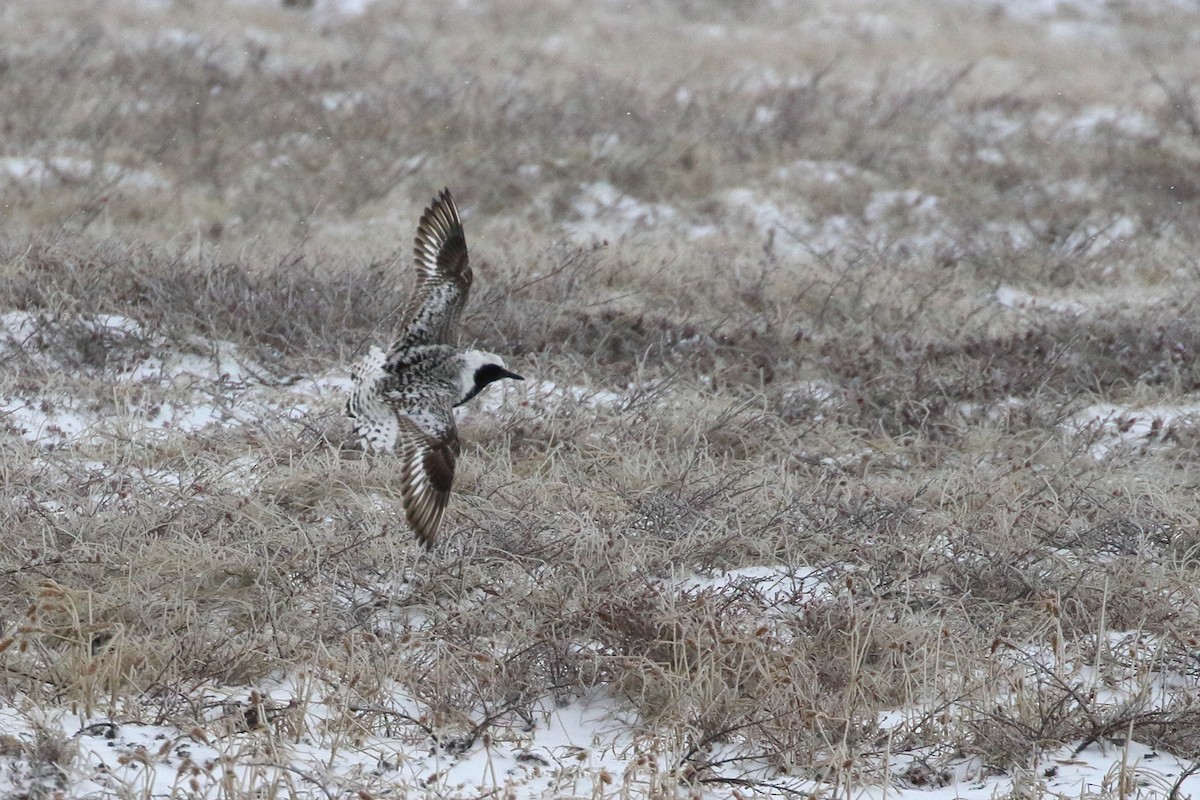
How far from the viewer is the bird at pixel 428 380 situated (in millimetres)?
4348

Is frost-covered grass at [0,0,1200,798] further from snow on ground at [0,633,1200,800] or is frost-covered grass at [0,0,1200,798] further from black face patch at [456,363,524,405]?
black face patch at [456,363,524,405]

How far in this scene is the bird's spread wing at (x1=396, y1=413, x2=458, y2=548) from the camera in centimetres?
414

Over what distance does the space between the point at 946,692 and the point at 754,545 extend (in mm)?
1119

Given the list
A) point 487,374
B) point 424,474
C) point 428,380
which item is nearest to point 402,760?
point 424,474

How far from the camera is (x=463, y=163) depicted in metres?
10.6

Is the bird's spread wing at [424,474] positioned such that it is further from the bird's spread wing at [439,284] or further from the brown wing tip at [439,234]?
the brown wing tip at [439,234]

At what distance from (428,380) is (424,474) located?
1.93 feet

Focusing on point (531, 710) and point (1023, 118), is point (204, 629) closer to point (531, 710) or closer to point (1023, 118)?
point (531, 710)

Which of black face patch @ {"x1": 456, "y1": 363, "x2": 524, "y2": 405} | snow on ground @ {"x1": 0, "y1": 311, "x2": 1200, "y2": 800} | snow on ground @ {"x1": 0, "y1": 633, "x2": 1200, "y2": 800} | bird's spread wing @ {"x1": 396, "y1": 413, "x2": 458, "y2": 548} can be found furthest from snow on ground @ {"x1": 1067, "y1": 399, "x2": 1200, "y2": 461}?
bird's spread wing @ {"x1": 396, "y1": 413, "x2": 458, "y2": 548}

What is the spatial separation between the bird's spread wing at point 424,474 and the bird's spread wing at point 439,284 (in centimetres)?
53

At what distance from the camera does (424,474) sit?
437cm

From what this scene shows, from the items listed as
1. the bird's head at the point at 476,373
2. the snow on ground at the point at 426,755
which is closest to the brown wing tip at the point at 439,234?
the bird's head at the point at 476,373

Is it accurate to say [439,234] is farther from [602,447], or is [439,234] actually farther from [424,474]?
[424,474]

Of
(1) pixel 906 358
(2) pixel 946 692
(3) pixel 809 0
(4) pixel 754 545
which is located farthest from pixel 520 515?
(3) pixel 809 0
